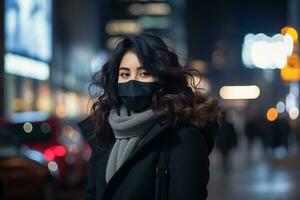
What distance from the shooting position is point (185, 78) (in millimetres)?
3336

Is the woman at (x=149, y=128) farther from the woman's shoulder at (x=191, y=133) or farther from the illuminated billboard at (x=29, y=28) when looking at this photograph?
the illuminated billboard at (x=29, y=28)

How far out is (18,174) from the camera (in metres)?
10.5

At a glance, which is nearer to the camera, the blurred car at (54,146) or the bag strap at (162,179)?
the bag strap at (162,179)

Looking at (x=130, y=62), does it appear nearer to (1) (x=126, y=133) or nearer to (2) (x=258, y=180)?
(1) (x=126, y=133)

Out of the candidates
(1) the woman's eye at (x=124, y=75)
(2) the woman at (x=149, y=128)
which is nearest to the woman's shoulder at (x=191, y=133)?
(2) the woman at (x=149, y=128)

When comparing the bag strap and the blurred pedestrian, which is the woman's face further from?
the blurred pedestrian

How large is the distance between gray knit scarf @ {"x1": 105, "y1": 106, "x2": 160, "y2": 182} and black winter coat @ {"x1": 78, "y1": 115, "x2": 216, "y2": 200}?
0.11 feet

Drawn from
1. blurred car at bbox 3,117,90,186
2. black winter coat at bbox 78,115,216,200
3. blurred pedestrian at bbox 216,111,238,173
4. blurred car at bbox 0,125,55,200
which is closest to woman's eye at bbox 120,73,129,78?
black winter coat at bbox 78,115,216,200

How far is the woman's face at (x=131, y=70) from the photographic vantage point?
3.26m

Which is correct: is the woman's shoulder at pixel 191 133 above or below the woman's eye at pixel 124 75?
below

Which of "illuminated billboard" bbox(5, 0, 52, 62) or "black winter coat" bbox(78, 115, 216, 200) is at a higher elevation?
"illuminated billboard" bbox(5, 0, 52, 62)

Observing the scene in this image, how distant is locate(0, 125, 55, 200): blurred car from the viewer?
10.1 metres

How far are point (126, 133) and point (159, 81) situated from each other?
0.26 meters

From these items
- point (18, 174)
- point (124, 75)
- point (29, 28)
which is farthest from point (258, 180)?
point (29, 28)
